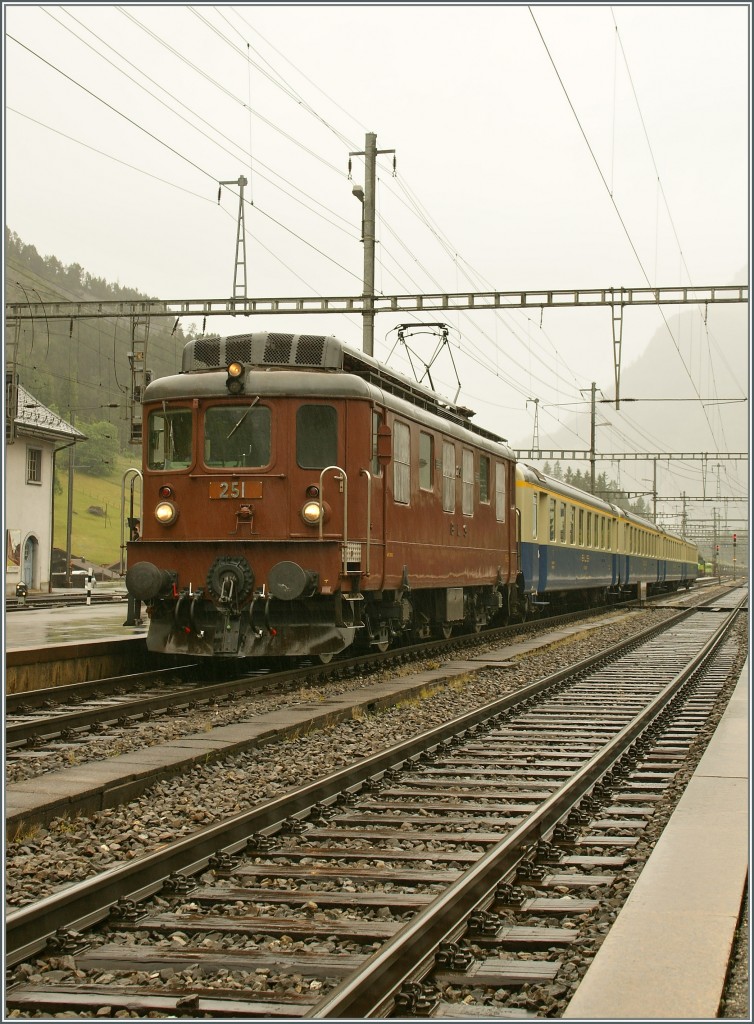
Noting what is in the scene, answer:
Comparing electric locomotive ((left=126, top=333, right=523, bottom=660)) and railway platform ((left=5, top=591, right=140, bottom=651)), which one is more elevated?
electric locomotive ((left=126, top=333, right=523, bottom=660))

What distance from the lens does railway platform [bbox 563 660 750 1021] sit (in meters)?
3.85

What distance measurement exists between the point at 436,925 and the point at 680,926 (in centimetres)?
96

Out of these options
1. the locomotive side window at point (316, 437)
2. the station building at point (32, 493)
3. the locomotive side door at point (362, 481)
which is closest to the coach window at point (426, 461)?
the locomotive side door at point (362, 481)

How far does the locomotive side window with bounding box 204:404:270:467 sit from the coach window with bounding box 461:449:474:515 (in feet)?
17.7

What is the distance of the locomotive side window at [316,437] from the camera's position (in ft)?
43.2

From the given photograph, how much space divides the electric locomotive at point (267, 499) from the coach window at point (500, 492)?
20.8 feet

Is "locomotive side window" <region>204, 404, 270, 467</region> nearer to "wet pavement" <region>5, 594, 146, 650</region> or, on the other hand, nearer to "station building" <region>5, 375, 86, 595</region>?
"wet pavement" <region>5, 594, 146, 650</region>

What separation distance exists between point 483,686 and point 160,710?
418 centimetres

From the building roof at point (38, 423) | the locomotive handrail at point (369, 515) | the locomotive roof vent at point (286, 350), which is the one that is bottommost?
the locomotive handrail at point (369, 515)

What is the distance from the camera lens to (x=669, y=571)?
181ft

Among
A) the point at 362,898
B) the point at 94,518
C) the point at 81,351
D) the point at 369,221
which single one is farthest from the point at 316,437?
the point at 81,351

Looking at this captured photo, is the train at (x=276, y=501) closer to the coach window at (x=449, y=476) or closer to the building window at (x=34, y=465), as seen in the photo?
the coach window at (x=449, y=476)

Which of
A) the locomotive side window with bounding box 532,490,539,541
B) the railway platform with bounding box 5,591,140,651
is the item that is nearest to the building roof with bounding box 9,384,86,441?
the railway platform with bounding box 5,591,140,651

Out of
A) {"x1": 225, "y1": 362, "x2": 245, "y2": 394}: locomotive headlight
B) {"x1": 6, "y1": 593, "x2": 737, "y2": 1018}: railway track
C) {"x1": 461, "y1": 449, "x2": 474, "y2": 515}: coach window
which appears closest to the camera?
{"x1": 6, "y1": 593, "x2": 737, "y2": 1018}: railway track
